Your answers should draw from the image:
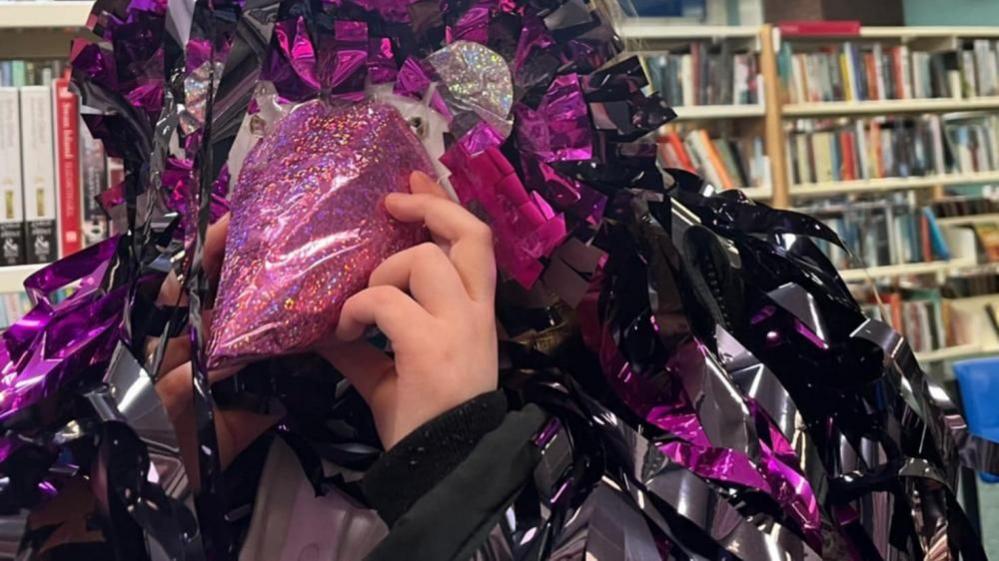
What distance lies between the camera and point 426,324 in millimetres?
421

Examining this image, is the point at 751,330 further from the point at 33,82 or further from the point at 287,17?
the point at 33,82

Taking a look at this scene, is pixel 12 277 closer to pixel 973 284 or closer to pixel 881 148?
pixel 881 148

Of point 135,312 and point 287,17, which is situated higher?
point 287,17

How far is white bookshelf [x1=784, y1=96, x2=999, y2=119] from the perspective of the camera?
10.6 ft

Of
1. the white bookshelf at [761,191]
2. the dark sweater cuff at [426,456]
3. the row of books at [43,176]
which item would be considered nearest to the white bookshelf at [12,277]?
the row of books at [43,176]

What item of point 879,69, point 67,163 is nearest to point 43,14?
point 67,163

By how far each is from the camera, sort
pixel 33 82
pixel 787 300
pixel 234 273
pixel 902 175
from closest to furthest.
A: pixel 234 273 → pixel 787 300 → pixel 33 82 → pixel 902 175

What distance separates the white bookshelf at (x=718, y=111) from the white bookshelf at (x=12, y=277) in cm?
227

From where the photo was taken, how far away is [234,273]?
0.44 meters

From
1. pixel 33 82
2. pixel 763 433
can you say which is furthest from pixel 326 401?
pixel 33 82

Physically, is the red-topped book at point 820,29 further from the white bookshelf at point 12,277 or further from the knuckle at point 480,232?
the knuckle at point 480,232

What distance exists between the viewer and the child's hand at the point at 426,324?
16.2 inches

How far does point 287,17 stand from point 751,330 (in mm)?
359

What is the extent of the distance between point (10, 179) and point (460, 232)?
1091mm
